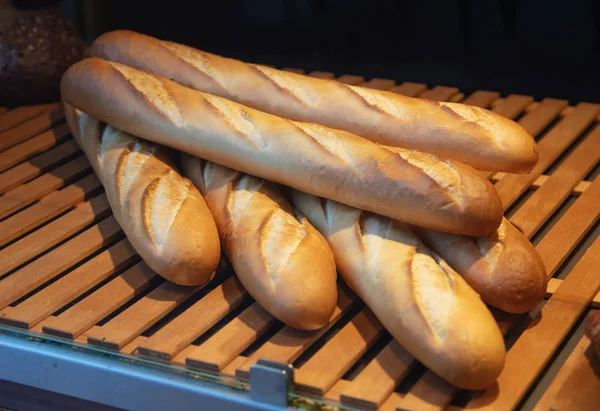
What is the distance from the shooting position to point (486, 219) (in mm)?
1397

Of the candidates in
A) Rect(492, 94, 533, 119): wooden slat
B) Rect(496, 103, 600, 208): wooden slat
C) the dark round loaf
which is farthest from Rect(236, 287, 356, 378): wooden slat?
the dark round loaf

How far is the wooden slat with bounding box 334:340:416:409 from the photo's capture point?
1222mm

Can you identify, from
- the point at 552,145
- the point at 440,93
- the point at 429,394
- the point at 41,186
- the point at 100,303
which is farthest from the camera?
the point at 440,93

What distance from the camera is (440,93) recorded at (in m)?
2.28

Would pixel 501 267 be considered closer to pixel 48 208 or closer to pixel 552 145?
pixel 552 145

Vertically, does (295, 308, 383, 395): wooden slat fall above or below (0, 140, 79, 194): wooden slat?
below

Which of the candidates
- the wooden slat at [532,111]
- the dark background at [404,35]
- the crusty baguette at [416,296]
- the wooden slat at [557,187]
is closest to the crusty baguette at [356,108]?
the wooden slat at [557,187]

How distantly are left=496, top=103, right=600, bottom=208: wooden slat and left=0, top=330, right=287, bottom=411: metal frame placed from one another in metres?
0.79

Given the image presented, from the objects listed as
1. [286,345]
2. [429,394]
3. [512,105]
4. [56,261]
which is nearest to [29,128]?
[56,261]

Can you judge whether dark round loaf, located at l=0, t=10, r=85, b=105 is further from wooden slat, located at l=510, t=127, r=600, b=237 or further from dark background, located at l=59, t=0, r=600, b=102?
wooden slat, located at l=510, t=127, r=600, b=237

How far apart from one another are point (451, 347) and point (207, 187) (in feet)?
2.11

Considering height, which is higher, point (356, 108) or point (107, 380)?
point (356, 108)

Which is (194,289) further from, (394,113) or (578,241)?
(578,241)

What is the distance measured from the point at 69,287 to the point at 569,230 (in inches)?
38.0
